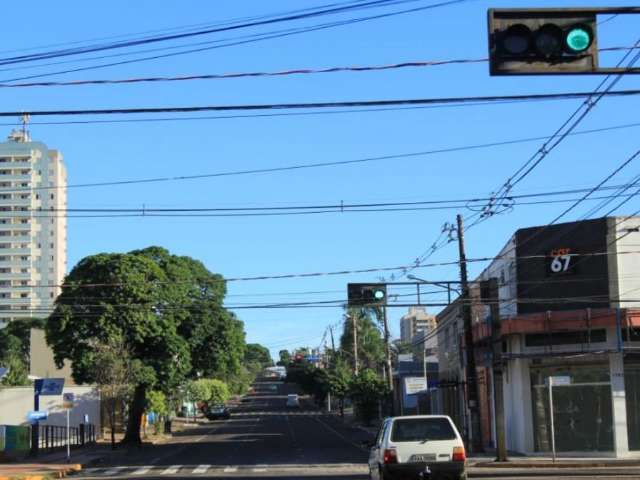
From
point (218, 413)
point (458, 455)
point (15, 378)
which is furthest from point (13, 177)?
point (458, 455)

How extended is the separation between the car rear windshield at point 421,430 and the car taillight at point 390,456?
0.99 ft

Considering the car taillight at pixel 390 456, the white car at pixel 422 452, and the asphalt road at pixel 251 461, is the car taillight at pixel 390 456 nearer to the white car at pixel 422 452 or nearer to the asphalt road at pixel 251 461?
the white car at pixel 422 452

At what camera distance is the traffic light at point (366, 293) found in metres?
29.5

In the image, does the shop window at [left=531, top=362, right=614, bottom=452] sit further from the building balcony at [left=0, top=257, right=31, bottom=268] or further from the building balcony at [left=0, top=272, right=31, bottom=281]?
the building balcony at [left=0, top=257, right=31, bottom=268]

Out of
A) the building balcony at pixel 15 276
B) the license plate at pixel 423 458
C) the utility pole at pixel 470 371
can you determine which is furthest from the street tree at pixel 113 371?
the building balcony at pixel 15 276

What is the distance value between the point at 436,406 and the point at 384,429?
131 ft

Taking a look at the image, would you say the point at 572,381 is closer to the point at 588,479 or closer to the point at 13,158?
the point at 588,479

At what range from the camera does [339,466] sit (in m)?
32.0

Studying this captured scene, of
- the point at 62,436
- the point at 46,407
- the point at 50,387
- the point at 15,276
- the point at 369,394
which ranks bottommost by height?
the point at 62,436

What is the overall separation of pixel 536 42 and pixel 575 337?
84.0ft

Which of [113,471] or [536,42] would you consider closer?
[536,42]

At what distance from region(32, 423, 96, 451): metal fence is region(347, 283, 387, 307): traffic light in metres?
22.4

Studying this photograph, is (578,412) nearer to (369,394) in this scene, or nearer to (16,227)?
(369,394)

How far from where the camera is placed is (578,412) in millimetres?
33812
